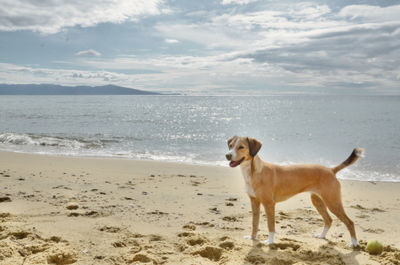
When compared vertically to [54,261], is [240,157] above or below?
above

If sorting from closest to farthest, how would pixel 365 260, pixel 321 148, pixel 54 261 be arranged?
pixel 54 261 < pixel 365 260 < pixel 321 148

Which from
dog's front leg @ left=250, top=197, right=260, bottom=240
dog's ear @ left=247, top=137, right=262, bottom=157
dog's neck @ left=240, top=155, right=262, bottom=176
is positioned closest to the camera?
dog's ear @ left=247, top=137, right=262, bottom=157

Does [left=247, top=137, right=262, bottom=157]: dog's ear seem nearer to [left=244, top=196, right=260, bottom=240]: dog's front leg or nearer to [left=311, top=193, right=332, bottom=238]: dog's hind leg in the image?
[left=244, top=196, right=260, bottom=240]: dog's front leg

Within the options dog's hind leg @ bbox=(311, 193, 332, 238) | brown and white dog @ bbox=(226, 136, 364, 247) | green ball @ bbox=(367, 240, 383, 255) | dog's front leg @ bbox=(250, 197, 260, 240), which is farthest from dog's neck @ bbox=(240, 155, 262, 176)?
green ball @ bbox=(367, 240, 383, 255)

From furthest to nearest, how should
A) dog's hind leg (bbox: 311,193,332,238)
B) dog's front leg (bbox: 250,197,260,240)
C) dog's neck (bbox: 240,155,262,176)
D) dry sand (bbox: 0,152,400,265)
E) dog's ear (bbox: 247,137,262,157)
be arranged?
dog's hind leg (bbox: 311,193,332,238) → dog's front leg (bbox: 250,197,260,240) → dog's neck (bbox: 240,155,262,176) → dog's ear (bbox: 247,137,262,157) → dry sand (bbox: 0,152,400,265)

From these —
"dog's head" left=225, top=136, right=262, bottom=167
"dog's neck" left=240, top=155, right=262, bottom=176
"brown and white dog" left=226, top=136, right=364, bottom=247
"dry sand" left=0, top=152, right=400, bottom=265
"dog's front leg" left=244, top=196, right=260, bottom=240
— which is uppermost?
"dog's head" left=225, top=136, right=262, bottom=167

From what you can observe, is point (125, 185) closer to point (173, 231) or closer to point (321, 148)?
point (173, 231)

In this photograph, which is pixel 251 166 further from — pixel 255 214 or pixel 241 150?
pixel 255 214

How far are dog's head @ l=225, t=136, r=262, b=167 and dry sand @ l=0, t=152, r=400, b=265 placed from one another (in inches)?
50.0

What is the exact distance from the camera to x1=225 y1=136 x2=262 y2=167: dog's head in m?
4.37

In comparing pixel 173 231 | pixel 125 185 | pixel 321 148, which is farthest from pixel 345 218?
pixel 321 148

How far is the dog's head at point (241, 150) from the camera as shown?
14.3 feet

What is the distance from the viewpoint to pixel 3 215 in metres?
5.55

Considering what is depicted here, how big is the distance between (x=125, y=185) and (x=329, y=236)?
17.3ft
